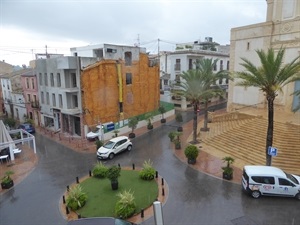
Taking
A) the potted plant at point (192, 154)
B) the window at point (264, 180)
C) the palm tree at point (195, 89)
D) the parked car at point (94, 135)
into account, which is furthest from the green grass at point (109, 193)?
Answer: the parked car at point (94, 135)

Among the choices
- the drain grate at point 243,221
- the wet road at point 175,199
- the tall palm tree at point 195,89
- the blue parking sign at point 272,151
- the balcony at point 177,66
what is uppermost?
the balcony at point 177,66

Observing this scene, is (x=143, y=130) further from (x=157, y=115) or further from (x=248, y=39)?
(x=248, y=39)

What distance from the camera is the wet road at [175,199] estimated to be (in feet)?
42.0

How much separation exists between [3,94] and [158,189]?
42.9 meters

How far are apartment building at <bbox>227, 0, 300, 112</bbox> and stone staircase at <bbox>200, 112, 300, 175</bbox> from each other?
4260 mm

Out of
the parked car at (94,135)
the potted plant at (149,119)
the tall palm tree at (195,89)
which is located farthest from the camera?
the potted plant at (149,119)

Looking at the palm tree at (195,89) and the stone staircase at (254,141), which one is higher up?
the palm tree at (195,89)

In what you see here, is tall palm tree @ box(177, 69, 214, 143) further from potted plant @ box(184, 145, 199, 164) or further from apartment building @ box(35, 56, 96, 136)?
apartment building @ box(35, 56, 96, 136)

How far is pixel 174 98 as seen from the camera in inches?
1823

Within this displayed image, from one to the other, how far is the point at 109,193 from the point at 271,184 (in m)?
10.2

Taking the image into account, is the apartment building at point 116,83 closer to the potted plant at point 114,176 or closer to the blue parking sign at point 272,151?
the potted plant at point 114,176

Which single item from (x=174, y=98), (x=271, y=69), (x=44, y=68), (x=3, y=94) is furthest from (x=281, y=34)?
(x=3, y=94)

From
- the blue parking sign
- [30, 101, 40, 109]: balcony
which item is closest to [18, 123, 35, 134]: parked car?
[30, 101, 40, 109]: balcony

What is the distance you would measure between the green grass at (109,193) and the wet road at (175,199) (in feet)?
4.13
